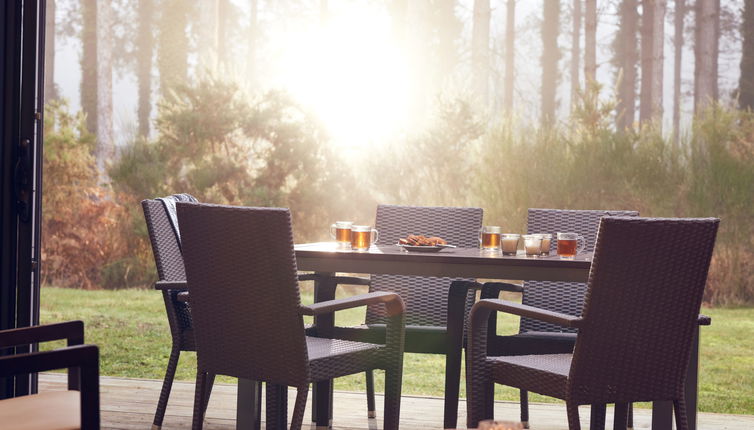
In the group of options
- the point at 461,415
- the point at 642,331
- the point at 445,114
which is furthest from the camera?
the point at 445,114

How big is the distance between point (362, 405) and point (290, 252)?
1686 mm

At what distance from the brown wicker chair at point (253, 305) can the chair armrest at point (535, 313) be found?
1.05 ft

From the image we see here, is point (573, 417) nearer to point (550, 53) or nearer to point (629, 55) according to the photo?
point (629, 55)

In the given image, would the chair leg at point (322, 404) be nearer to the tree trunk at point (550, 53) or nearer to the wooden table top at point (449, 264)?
the wooden table top at point (449, 264)

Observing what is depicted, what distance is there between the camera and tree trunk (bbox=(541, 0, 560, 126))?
47.5ft

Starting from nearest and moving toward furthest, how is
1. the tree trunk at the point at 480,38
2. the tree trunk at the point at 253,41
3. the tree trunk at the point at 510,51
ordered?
1. the tree trunk at the point at 480,38
2. the tree trunk at the point at 510,51
3. the tree trunk at the point at 253,41

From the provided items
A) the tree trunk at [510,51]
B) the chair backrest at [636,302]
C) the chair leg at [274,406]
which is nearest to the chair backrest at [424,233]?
the chair leg at [274,406]

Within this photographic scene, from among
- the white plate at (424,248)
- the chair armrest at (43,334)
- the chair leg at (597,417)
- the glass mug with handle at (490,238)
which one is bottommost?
the chair leg at (597,417)

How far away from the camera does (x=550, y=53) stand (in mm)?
14805

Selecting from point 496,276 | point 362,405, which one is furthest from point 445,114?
point 496,276

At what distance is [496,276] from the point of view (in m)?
2.90

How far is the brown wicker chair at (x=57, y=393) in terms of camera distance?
6.10 ft

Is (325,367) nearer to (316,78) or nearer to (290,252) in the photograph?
(290,252)

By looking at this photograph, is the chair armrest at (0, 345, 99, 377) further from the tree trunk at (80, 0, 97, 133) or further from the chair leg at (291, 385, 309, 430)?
the tree trunk at (80, 0, 97, 133)
